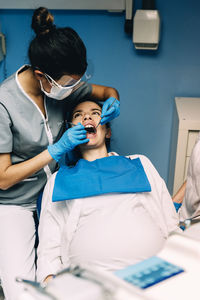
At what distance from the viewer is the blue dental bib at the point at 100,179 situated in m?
1.35

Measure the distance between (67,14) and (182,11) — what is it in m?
0.74

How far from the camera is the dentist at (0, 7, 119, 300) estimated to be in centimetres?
132

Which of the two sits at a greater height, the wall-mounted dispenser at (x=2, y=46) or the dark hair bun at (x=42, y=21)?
the dark hair bun at (x=42, y=21)

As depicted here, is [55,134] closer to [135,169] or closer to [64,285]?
[135,169]

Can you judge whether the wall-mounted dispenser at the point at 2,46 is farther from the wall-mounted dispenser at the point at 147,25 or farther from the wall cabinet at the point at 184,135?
the wall cabinet at the point at 184,135

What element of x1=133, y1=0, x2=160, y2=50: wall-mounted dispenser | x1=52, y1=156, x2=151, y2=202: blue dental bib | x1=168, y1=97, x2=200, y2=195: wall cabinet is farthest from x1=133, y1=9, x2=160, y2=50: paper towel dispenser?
x1=52, y1=156, x2=151, y2=202: blue dental bib

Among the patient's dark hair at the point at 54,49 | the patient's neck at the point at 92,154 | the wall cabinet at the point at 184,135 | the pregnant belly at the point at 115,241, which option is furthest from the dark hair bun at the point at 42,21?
the wall cabinet at the point at 184,135

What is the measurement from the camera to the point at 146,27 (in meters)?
2.00

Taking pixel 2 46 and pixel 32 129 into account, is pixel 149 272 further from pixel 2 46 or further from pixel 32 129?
pixel 2 46

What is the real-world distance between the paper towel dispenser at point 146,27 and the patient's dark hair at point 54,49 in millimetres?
795

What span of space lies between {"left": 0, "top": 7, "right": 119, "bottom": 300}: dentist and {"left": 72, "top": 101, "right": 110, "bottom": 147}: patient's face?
0.18ft

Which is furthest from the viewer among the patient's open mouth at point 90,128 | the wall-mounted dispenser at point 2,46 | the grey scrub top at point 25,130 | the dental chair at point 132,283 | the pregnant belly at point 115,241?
the wall-mounted dispenser at point 2,46

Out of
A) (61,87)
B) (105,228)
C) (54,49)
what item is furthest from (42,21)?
(105,228)

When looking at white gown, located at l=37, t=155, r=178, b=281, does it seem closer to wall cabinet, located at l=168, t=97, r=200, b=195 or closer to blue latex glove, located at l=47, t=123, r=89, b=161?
blue latex glove, located at l=47, t=123, r=89, b=161
